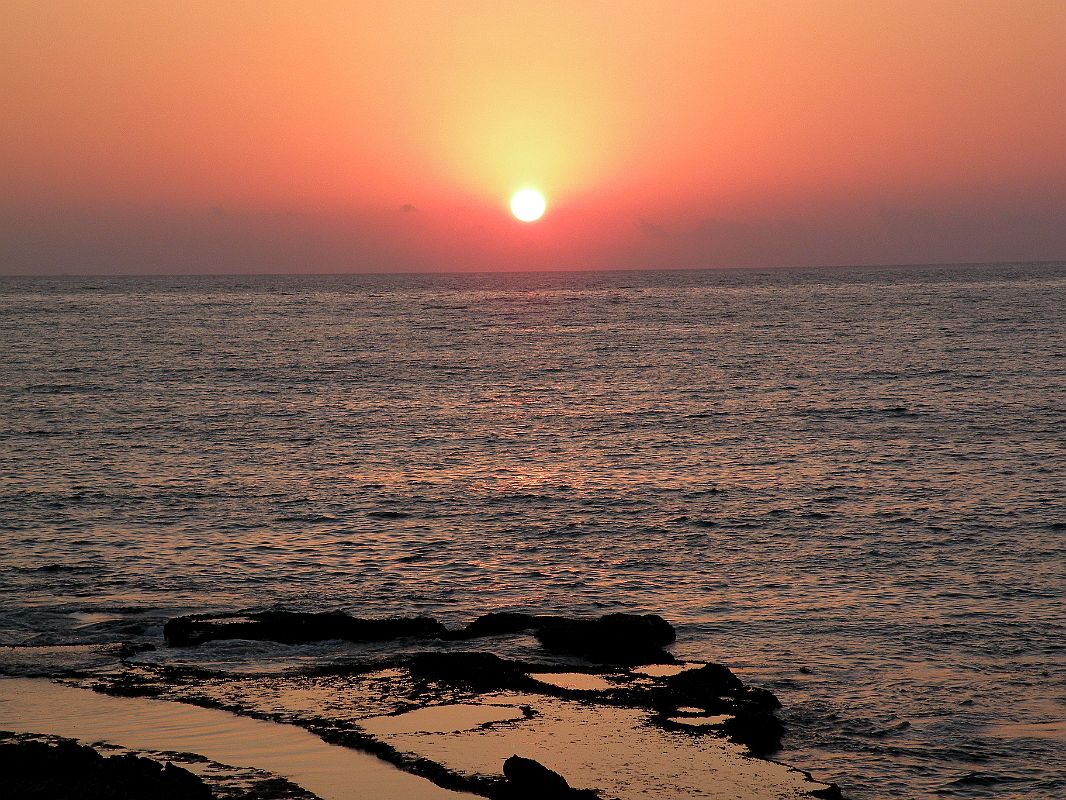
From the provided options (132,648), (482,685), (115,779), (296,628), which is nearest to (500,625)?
(482,685)

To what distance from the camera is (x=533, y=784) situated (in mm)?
13578

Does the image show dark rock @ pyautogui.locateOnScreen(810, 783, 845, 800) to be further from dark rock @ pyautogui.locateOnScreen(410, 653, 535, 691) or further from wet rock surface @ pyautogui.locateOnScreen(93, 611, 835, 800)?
dark rock @ pyautogui.locateOnScreen(410, 653, 535, 691)

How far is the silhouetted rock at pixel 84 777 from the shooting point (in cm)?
1251

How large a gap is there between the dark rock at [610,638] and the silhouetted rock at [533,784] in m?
7.24

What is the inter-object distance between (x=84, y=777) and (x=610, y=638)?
1068cm

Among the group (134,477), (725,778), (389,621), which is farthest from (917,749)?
(134,477)

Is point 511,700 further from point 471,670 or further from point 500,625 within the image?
point 500,625

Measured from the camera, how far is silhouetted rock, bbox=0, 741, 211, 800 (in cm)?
1251

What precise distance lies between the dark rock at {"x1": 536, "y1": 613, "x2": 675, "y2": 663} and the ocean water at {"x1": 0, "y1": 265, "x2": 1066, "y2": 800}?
54.5 inches

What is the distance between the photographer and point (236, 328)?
13662 centimetres

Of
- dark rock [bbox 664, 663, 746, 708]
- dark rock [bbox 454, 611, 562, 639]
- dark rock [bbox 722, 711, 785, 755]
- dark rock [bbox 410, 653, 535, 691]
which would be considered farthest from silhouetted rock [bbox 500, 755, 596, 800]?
dark rock [bbox 454, 611, 562, 639]

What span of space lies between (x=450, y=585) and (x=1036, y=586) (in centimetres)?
1408

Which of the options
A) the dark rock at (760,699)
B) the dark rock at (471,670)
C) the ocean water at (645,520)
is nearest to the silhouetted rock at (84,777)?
the dark rock at (471,670)

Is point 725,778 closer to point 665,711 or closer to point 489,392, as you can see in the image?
point 665,711
